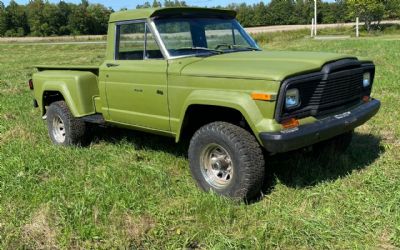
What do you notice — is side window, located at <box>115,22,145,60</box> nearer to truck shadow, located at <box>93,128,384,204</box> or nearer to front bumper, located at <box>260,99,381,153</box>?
truck shadow, located at <box>93,128,384,204</box>

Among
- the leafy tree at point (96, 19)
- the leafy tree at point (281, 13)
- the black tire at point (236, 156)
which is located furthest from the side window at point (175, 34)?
the leafy tree at point (281, 13)

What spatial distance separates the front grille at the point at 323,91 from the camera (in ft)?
13.8

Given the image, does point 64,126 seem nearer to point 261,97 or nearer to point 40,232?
point 40,232

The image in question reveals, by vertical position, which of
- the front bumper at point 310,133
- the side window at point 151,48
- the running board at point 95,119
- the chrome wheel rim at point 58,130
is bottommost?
the chrome wheel rim at point 58,130

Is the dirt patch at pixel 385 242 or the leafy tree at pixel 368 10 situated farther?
the leafy tree at pixel 368 10

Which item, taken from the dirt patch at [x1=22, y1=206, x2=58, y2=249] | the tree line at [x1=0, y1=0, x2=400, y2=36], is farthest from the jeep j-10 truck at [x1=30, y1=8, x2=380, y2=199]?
the tree line at [x1=0, y1=0, x2=400, y2=36]

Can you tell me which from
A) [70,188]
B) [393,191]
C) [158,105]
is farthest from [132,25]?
[393,191]

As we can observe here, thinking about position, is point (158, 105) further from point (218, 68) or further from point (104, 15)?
point (104, 15)

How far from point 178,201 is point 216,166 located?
52 centimetres

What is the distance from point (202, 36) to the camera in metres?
5.70

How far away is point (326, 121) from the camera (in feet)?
14.7

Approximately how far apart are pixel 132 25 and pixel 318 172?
266 cm

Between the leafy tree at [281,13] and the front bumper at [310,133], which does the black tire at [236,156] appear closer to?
the front bumper at [310,133]

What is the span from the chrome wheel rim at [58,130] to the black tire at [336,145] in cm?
350
